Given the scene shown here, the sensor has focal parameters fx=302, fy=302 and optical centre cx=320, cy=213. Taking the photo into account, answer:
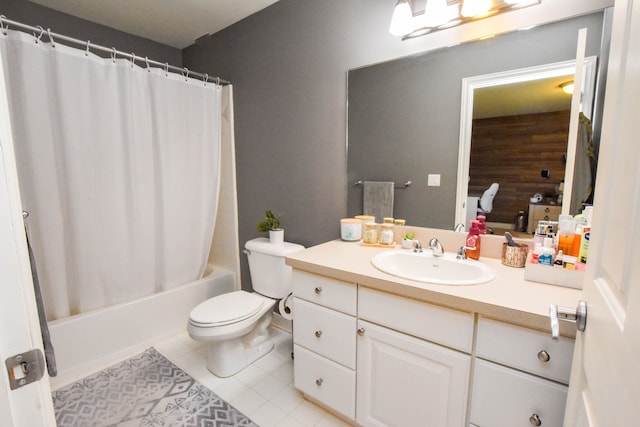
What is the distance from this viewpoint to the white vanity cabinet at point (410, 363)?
1.05m

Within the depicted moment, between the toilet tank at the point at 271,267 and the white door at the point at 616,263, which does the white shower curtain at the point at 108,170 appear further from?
the white door at the point at 616,263

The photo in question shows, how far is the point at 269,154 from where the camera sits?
88.5 inches

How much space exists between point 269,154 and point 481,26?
147 cm

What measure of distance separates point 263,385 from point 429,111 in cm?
177

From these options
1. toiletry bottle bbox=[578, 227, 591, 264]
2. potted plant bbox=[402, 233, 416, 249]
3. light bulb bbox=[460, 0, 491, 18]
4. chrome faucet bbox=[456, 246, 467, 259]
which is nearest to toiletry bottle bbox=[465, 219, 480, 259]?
chrome faucet bbox=[456, 246, 467, 259]

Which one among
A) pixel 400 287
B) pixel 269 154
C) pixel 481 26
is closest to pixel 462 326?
pixel 400 287

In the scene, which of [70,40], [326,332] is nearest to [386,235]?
[326,332]

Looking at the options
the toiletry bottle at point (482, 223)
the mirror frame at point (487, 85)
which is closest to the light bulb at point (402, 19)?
the mirror frame at point (487, 85)

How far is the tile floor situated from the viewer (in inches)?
59.4

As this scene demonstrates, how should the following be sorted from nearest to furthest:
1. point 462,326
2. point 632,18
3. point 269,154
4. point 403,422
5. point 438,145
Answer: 1. point 632,18
2. point 462,326
3. point 403,422
4. point 438,145
5. point 269,154

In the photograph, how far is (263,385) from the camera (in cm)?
174

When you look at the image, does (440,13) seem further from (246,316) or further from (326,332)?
(246,316)

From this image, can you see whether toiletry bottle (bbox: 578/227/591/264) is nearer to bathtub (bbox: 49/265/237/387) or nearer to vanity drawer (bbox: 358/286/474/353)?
vanity drawer (bbox: 358/286/474/353)

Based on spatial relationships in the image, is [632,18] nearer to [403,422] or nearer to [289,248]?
[403,422]
